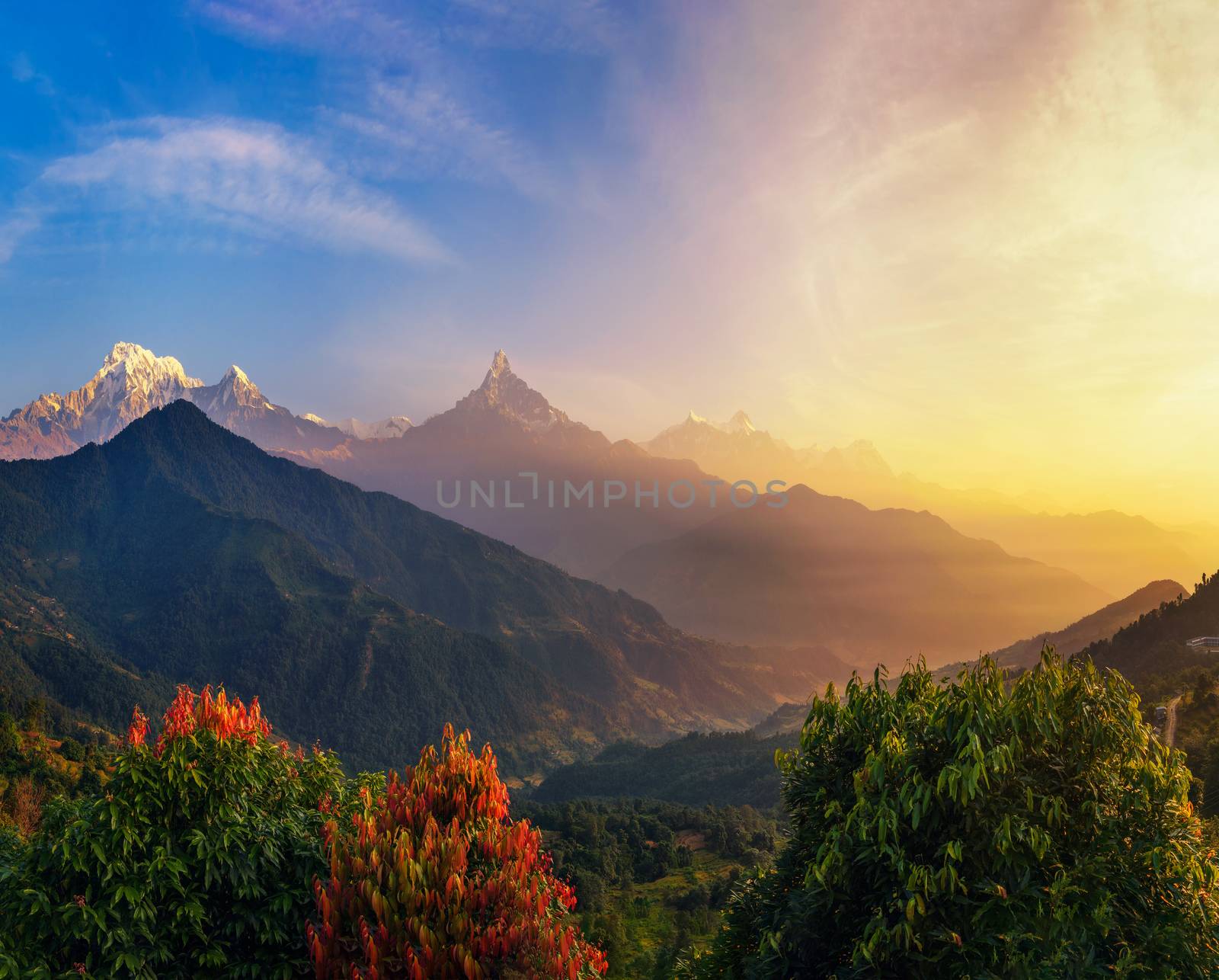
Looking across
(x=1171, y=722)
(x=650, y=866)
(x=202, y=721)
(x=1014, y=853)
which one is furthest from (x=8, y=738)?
(x=1171, y=722)

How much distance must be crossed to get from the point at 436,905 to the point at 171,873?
569 cm

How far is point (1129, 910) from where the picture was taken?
450 inches

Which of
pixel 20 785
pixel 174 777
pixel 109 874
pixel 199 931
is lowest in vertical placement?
pixel 20 785

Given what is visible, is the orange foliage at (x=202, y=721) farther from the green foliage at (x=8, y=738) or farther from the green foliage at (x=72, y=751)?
the green foliage at (x=72, y=751)

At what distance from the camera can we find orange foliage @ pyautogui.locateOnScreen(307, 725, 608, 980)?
10.4 m

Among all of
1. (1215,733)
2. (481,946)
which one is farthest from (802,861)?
(1215,733)

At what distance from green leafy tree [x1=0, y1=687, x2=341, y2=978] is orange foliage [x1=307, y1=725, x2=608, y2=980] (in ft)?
7.07

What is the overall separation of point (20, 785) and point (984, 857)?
67819mm

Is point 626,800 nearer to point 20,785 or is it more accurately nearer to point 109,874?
point 20,785

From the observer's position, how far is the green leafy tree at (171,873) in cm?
1222

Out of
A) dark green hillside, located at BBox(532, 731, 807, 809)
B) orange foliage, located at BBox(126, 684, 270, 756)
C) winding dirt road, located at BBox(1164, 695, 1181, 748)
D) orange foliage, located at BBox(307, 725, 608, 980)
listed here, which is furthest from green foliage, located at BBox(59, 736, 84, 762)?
winding dirt road, located at BBox(1164, 695, 1181, 748)

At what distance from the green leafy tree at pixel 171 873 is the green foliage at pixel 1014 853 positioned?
9458 millimetres

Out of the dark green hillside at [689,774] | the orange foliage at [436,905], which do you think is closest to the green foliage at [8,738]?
the orange foliage at [436,905]

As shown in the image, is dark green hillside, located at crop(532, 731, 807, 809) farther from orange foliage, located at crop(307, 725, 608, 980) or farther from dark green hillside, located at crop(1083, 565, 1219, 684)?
orange foliage, located at crop(307, 725, 608, 980)
